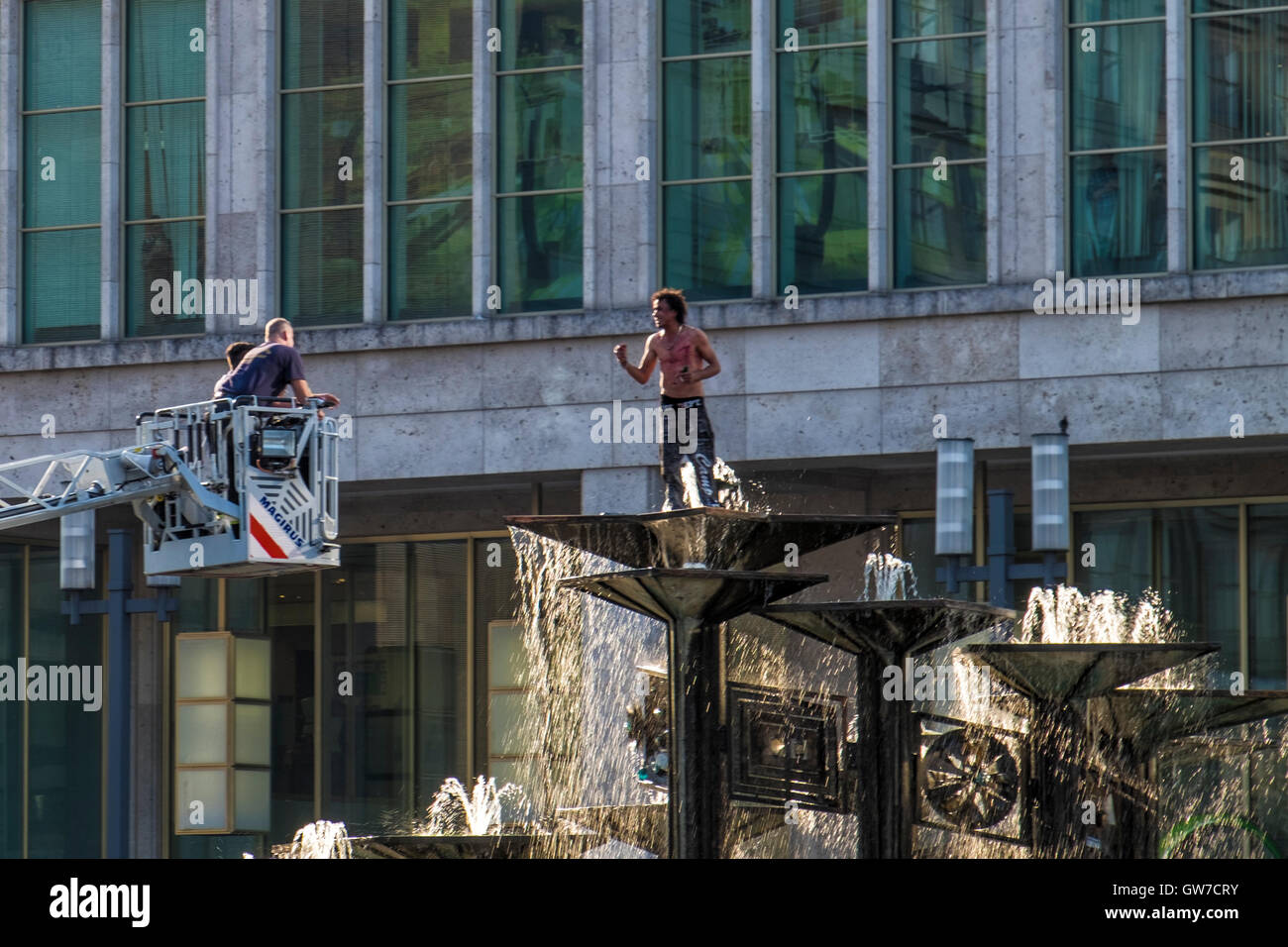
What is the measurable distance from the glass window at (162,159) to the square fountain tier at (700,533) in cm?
1185

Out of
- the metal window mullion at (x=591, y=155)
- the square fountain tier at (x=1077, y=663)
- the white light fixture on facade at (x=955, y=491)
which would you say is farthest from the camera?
the metal window mullion at (x=591, y=155)

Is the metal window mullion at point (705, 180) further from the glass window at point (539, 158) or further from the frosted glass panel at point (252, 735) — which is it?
the frosted glass panel at point (252, 735)

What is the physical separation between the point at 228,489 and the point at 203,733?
9590 millimetres

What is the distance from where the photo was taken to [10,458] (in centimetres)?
2644

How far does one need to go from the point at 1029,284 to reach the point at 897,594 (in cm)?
347

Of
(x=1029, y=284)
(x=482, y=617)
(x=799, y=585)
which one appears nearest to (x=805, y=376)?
(x=1029, y=284)

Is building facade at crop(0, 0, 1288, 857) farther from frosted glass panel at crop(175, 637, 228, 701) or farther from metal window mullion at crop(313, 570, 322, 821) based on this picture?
frosted glass panel at crop(175, 637, 228, 701)

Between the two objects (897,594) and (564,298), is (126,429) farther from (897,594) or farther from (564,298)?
(897,594)

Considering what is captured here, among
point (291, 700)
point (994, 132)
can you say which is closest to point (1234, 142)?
point (994, 132)

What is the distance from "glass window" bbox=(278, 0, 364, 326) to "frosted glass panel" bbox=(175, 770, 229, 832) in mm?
5376

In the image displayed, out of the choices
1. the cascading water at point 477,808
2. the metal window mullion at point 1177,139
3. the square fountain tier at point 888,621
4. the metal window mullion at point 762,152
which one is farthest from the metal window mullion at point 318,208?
the square fountain tier at point 888,621

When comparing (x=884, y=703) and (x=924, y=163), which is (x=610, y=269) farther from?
(x=884, y=703)

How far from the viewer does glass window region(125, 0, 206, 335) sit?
26.3m

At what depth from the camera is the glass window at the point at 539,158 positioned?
25062 mm
